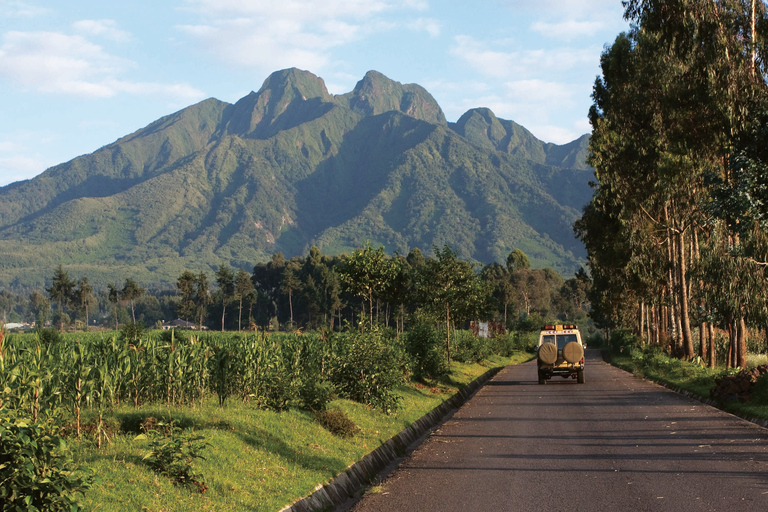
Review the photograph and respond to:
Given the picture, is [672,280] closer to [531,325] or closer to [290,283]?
[531,325]

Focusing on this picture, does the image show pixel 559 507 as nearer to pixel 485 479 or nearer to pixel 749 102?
pixel 485 479

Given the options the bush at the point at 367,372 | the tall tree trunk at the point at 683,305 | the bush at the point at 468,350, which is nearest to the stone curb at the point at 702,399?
the tall tree trunk at the point at 683,305

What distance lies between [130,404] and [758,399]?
1568 cm

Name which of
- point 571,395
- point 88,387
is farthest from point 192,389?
point 571,395

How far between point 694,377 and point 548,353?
5592 mm

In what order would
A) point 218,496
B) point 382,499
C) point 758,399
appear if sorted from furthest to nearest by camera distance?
point 758,399
point 382,499
point 218,496

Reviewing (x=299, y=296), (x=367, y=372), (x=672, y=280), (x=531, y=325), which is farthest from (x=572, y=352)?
(x=299, y=296)

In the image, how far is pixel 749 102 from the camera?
85.1 feet

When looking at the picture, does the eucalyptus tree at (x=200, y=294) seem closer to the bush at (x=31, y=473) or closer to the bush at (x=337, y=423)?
the bush at (x=337, y=423)

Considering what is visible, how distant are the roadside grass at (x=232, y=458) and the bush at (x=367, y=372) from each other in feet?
6.39

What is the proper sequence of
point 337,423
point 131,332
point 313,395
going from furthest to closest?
point 131,332
point 313,395
point 337,423

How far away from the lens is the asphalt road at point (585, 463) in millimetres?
9406

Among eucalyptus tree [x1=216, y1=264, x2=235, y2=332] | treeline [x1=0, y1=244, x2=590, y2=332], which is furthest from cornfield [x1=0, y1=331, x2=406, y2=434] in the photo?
eucalyptus tree [x1=216, y1=264, x2=235, y2=332]

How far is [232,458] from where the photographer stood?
9.93 m
